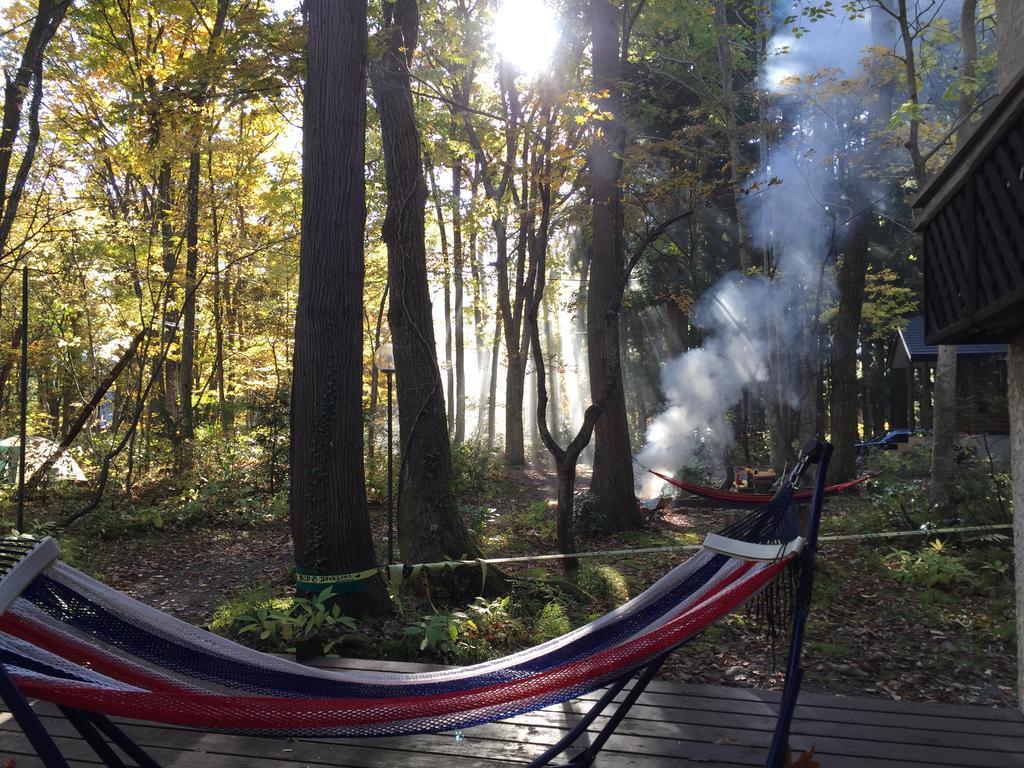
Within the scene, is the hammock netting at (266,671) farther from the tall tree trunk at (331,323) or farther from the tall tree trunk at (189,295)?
the tall tree trunk at (189,295)

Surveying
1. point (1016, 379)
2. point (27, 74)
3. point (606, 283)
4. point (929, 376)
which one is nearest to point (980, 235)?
point (1016, 379)

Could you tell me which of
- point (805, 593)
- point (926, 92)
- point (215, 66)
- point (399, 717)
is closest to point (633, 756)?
point (805, 593)

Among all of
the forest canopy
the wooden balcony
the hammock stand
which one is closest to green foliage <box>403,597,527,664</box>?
the hammock stand

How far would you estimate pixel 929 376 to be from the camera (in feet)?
57.7

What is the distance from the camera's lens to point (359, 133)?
359cm

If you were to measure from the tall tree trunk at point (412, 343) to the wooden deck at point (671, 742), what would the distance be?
225 centimetres

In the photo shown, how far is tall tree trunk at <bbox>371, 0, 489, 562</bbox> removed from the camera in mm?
4602

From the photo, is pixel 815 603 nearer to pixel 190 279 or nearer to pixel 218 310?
pixel 190 279

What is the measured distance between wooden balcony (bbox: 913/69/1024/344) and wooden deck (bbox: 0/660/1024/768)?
1.29 m

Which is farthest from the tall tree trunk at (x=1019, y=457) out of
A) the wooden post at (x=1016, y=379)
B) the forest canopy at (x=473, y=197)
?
the forest canopy at (x=473, y=197)

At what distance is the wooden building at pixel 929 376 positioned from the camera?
14.1 meters

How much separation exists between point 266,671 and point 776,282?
37.1 feet

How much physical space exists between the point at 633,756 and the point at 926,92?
1551cm

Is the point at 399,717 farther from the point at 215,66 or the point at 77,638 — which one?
the point at 215,66
